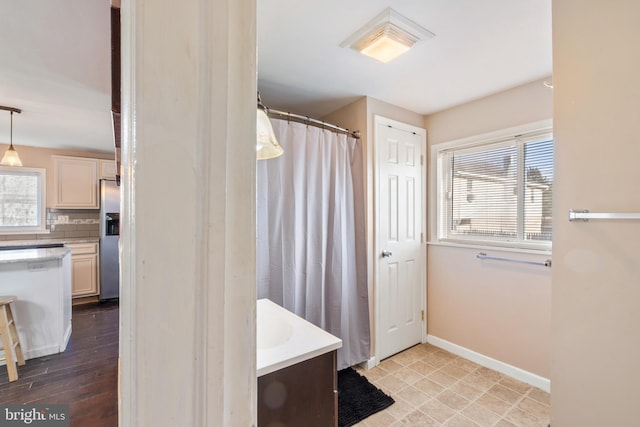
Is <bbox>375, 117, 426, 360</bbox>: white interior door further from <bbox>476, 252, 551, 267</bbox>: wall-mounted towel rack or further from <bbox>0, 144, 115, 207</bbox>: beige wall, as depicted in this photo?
<bbox>0, 144, 115, 207</bbox>: beige wall

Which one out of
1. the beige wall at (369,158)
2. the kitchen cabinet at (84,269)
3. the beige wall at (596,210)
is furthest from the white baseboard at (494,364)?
the kitchen cabinet at (84,269)

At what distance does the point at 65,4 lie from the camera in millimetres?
1360

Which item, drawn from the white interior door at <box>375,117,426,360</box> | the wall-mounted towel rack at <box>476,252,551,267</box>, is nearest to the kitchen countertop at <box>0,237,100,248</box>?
the white interior door at <box>375,117,426,360</box>

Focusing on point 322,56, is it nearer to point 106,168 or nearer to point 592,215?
point 592,215

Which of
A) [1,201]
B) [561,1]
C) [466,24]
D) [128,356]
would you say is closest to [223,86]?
[128,356]

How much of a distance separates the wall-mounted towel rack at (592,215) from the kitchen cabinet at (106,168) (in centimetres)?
521

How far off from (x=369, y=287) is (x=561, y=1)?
2.07 metres

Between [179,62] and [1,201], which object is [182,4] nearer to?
[179,62]

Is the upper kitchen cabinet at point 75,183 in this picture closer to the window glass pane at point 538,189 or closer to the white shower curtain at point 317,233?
the white shower curtain at point 317,233

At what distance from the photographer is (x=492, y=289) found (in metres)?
2.36

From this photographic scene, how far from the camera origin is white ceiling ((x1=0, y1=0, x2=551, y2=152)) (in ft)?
4.61

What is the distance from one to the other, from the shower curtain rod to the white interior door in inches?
9.0

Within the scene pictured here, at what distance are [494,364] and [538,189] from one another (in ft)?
4.80

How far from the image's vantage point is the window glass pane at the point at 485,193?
2330 millimetres
